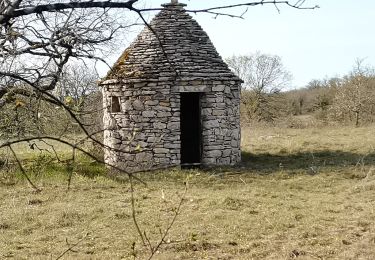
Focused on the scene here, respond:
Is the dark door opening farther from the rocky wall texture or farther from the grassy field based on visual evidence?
the grassy field

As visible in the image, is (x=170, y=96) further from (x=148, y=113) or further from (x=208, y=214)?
(x=208, y=214)

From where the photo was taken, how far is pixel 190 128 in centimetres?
1416

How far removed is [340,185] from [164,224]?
13.6 feet

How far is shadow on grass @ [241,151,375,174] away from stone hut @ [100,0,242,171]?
77 centimetres

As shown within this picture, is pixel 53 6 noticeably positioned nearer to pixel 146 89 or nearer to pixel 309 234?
pixel 309 234

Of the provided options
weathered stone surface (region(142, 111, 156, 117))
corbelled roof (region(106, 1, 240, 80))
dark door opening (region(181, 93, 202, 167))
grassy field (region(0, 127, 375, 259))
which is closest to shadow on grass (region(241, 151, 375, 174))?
grassy field (region(0, 127, 375, 259))

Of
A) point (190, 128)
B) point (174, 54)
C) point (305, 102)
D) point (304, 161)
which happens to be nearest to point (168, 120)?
point (174, 54)

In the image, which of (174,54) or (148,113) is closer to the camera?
(148,113)

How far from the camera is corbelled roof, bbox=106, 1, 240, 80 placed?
11492mm

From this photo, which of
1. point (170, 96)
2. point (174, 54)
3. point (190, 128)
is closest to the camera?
point (170, 96)

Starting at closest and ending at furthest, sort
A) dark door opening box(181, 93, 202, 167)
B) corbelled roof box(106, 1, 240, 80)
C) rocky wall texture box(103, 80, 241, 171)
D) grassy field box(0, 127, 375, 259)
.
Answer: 1. grassy field box(0, 127, 375, 259)
2. rocky wall texture box(103, 80, 241, 171)
3. corbelled roof box(106, 1, 240, 80)
4. dark door opening box(181, 93, 202, 167)

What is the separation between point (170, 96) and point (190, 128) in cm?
292

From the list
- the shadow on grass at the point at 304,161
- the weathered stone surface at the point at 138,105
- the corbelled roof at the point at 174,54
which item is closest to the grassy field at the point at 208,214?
the shadow on grass at the point at 304,161

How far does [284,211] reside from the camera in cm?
754
